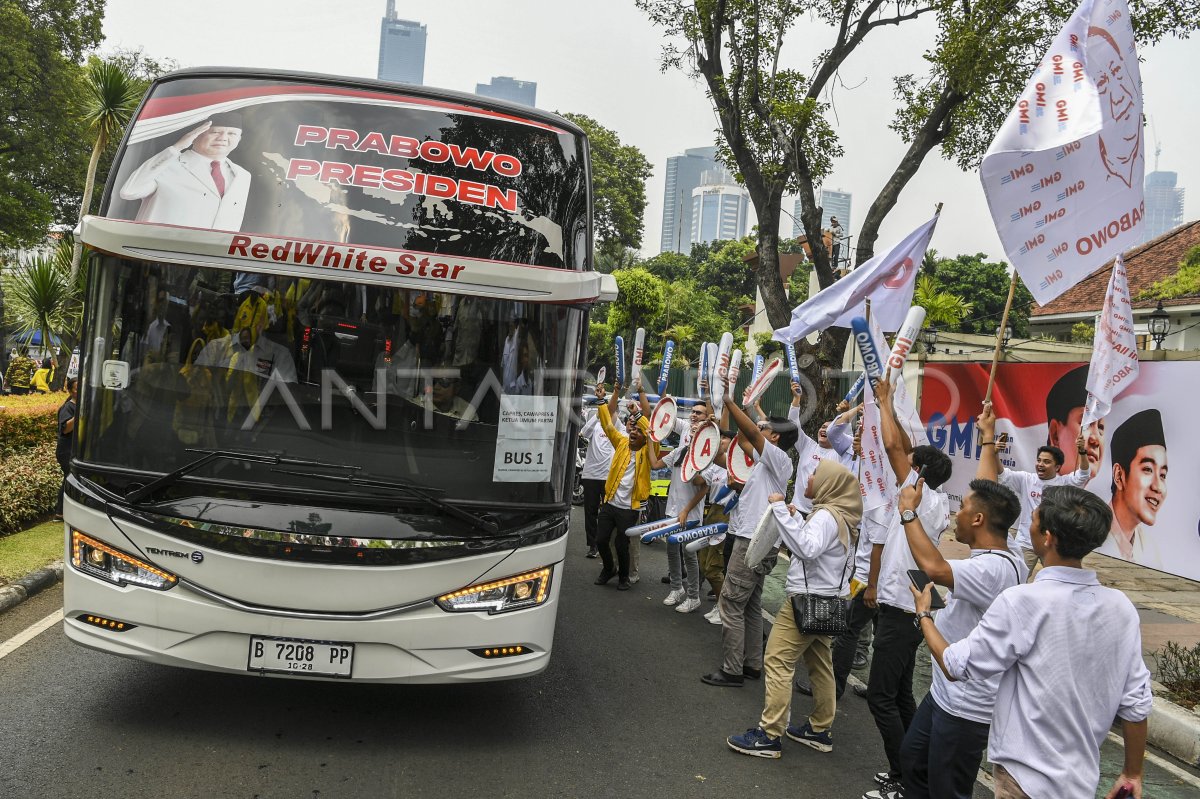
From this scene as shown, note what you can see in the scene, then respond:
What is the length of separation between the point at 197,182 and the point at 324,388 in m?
1.20

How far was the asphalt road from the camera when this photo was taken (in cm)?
416

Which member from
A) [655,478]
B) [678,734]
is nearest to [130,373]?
[678,734]

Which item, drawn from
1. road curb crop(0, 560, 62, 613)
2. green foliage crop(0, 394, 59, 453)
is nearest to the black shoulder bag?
road curb crop(0, 560, 62, 613)

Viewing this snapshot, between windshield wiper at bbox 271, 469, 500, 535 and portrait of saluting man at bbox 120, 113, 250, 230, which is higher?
portrait of saluting man at bbox 120, 113, 250, 230

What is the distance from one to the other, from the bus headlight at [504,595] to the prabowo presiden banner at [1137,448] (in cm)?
440

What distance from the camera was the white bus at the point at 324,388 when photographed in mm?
4281

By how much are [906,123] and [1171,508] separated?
7.81 meters

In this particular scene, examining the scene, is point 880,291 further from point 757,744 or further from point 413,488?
point 413,488

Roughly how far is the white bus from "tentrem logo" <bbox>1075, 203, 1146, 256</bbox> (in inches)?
113

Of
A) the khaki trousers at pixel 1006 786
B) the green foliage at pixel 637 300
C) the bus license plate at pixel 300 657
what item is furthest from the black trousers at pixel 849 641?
the green foliage at pixel 637 300

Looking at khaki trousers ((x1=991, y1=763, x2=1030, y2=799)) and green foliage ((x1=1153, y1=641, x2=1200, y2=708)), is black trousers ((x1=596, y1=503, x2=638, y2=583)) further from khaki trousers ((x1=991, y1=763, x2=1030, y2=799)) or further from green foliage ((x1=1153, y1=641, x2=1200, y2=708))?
khaki trousers ((x1=991, y1=763, x2=1030, y2=799))

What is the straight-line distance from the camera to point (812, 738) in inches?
208

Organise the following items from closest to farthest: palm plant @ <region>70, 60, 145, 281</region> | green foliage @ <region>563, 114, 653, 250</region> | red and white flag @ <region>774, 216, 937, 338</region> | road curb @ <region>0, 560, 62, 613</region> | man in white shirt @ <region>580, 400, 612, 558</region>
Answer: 1. red and white flag @ <region>774, 216, 937, 338</region>
2. road curb @ <region>0, 560, 62, 613</region>
3. man in white shirt @ <region>580, 400, 612, 558</region>
4. palm plant @ <region>70, 60, 145, 281</region>
5. green foliage @ <region>563, 114, 653, 250</region>

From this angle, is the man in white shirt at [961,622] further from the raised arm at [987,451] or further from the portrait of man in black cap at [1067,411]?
the portrait of man in black cap at [1067,411]
